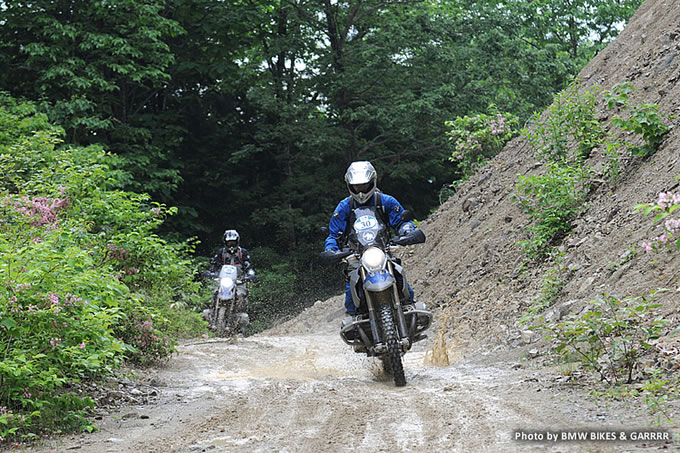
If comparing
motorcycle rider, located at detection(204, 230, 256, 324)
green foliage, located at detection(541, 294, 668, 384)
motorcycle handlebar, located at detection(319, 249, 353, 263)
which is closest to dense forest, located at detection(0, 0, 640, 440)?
motorcycle rider, located at detection(204, 230, 256, 324)

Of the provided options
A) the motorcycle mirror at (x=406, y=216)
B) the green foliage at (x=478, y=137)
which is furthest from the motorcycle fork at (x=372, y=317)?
the green foliage at (x=478, y=137)

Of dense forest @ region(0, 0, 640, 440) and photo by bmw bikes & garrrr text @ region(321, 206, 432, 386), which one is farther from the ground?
dense forest @ region(0, 0, 640, 440)

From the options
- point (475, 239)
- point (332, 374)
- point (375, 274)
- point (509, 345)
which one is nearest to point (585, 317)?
point (375, 274)

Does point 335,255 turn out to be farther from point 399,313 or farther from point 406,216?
point 399,313

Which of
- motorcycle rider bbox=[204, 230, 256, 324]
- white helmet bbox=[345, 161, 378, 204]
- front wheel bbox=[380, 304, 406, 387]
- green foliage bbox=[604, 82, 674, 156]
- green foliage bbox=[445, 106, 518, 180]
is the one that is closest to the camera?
front wheel bbox=[380, 304, 406, 387]

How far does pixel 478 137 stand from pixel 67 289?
49.1 ft

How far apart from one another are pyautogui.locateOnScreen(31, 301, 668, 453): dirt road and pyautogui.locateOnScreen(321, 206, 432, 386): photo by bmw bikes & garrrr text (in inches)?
15.5

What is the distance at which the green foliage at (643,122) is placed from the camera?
9438mm

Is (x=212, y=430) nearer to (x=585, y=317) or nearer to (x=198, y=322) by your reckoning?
(x=585, y=317)

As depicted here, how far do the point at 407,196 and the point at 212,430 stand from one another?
26963 mm

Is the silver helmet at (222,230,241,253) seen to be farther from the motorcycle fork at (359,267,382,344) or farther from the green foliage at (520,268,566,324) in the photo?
the motorcycle fork at (359,267,382,344)

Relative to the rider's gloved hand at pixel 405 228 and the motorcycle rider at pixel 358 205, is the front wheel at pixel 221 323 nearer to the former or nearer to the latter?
the motorcycle rider at pixel 358 205

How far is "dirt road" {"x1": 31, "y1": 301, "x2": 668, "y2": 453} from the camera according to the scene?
471 centimetres

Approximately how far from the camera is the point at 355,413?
5.68 m
